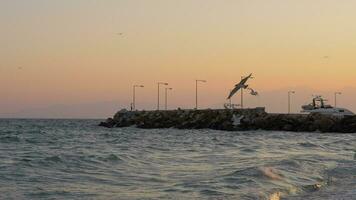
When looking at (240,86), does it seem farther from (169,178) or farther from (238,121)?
(169,178)

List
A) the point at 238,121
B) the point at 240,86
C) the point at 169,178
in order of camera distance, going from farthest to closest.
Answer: the point at 240,86 < the point at 238,121 < the point at 169,178

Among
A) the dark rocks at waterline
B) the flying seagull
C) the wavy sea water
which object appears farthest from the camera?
the flying seagull

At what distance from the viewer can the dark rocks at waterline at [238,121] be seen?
201ft

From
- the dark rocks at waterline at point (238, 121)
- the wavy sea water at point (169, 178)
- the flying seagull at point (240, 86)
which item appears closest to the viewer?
the wavy sea water at point (169, 178)

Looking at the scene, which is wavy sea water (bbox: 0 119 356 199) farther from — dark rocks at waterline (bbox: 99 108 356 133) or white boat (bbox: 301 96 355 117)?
white boat (bbox: 301 96 355 117)

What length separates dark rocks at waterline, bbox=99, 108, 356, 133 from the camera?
6136 cm

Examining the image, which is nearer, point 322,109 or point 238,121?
point 238,121

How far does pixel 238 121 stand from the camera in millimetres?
67062

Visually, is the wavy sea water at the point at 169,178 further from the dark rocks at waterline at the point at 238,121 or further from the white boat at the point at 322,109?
the white boat at the point at 322,109

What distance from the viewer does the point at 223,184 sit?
14.2 meters

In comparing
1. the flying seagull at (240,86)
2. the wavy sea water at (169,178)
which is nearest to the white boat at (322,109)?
the flying seagull at (240,86)

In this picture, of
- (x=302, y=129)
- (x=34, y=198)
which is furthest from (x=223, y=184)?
(x=302, y=129)

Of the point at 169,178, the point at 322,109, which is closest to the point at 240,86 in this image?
the point at 322,109

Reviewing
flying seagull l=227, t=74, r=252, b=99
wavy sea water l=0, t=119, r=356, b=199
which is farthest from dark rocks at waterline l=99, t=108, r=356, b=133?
wavy sea water l=0, t=119, r=356, b=199
